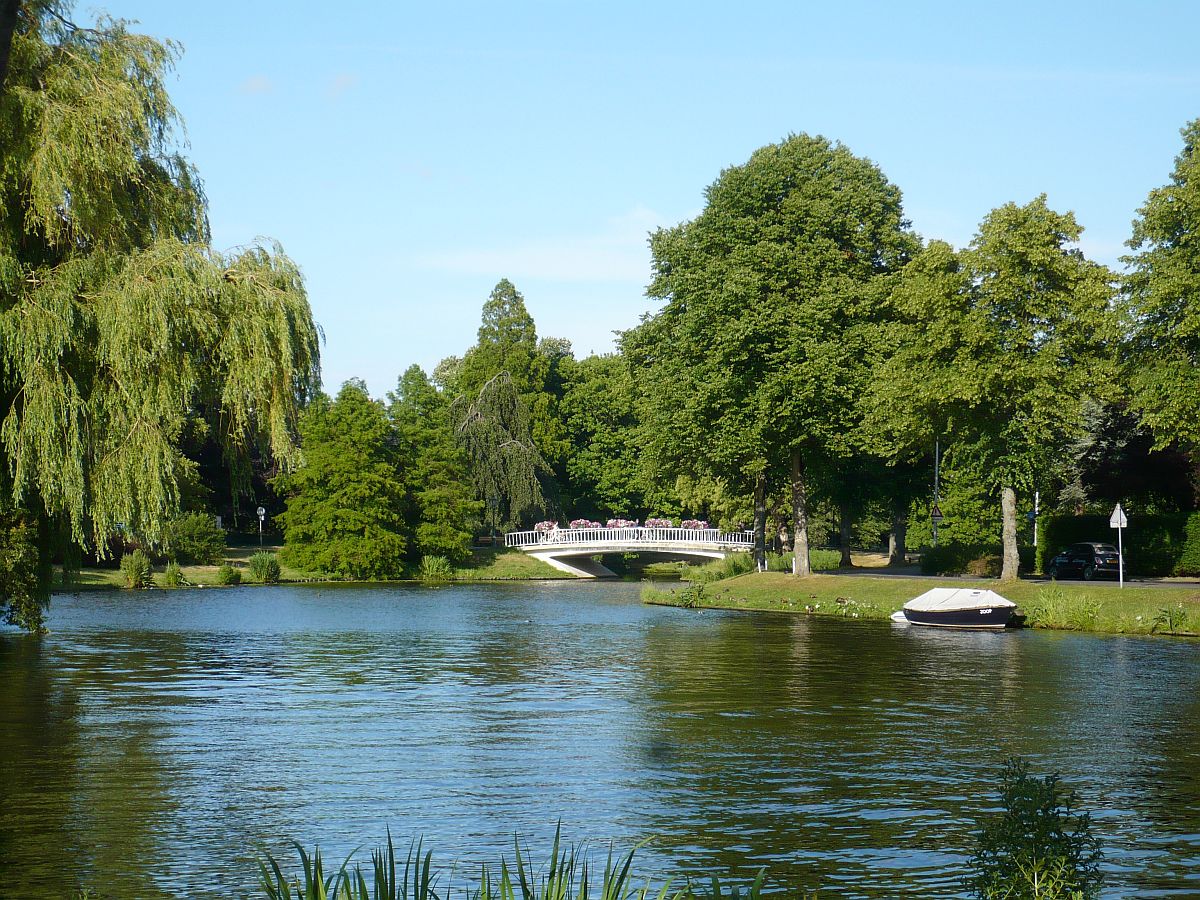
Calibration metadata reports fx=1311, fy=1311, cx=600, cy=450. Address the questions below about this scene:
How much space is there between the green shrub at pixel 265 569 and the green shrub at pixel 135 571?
742cm

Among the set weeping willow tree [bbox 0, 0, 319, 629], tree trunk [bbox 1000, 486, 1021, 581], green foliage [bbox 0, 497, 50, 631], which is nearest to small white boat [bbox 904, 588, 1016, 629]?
tree trunk [bbox 1000, 486, 1021, 581]

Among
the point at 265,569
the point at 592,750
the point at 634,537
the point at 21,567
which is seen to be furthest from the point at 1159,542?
the point at 265,569

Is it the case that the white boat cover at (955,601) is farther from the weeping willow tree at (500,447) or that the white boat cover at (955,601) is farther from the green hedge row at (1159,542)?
the weeping willow tree at (500,447)

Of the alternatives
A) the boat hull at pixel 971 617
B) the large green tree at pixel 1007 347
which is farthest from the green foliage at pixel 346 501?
the boat hull at pixel 971 617

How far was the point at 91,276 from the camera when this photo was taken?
21.0 meters

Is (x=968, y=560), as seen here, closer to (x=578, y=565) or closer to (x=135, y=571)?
(x=578, y=565)

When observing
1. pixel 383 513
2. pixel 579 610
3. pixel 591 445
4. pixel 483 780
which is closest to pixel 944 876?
pixel 483 780

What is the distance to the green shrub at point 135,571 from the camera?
60562 millimetres

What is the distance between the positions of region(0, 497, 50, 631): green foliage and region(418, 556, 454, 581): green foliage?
4745 centimetres

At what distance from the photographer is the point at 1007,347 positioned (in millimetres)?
43031

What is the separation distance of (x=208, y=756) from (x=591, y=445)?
78.8 meters

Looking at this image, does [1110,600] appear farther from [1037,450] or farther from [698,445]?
[698,445]

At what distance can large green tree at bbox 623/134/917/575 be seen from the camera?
4878cm

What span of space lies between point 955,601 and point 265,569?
39595mm
